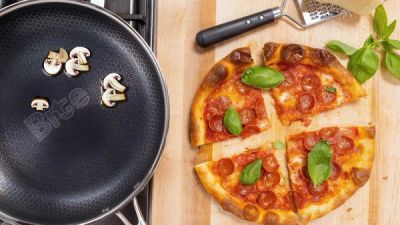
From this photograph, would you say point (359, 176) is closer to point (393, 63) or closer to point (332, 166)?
point (332, 166)

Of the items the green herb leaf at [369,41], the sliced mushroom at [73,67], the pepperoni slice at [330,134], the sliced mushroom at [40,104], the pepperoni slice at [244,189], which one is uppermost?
the green herb leaf at [369,41]

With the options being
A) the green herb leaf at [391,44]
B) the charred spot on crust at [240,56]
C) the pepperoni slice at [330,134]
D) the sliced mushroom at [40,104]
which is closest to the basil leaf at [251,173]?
the pepperoni slice at [330,134]

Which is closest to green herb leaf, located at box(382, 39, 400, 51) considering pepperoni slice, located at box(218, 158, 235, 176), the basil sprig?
the basil sprig

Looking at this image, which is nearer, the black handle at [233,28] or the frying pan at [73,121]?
the frying pan at [73,121]

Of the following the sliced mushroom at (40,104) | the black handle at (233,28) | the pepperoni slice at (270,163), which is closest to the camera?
the sliced mushroom at (40,104)

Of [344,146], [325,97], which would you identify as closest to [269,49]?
[325,97]

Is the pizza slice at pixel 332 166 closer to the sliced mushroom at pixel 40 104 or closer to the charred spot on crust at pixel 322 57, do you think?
the charred spot on crust at pixel 322 57

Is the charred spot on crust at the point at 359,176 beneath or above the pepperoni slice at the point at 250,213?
above
